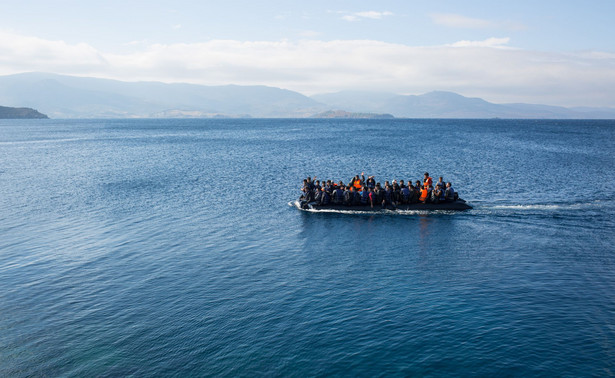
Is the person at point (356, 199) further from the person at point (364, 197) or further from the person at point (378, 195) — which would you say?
the person at point (378, 195)

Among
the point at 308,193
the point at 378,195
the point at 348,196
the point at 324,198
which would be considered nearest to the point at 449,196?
the point at 378,195

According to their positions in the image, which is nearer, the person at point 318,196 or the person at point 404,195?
the person at point 404,195

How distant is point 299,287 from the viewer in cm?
2420

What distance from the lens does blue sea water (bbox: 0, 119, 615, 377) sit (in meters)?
17.7

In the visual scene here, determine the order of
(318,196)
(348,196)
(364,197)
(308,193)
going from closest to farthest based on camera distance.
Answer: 1. (348,196)
2. (364,197)
3. (318,196)
4. (308,193)

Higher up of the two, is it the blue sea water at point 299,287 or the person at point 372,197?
the person at point 372,197

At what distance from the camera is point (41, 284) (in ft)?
81.2

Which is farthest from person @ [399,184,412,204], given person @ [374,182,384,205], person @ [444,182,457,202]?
person @ [444,182,457,202]

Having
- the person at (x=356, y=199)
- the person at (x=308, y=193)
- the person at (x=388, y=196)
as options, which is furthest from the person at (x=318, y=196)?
the person at (x=388, y=196)

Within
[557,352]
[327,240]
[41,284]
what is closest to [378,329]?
[557,352]

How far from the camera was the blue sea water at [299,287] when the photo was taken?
1769cm

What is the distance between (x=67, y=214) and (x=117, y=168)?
34.6m

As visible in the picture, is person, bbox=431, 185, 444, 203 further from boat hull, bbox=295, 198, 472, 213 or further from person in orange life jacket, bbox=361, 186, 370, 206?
person in orange life jacket, bbox=361, 186, 370, 206

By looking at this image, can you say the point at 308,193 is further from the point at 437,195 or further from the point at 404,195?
the point at 437,195
